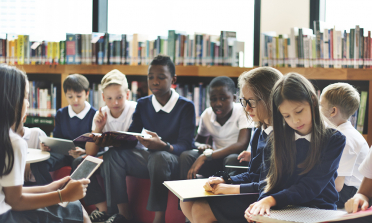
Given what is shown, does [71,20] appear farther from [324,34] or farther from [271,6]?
[324,34]

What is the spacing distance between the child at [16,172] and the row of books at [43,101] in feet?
7.27

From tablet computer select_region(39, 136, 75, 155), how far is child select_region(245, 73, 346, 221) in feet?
5.02

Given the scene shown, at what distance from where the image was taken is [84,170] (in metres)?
1.58

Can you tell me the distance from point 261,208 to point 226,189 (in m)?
0.30

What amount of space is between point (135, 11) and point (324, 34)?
2.03 meters

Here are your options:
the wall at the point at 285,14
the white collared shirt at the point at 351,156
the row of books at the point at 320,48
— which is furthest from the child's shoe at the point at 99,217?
the wall at the point at 285,14

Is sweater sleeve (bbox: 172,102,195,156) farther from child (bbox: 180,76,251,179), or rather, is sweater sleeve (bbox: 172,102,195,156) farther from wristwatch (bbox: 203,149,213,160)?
wristwatch (bbox: 203,149,213,160)

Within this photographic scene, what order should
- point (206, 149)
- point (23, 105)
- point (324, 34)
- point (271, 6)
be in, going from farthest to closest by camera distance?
point (271, 6) → point (324, 34) → point (206, 149) → point (23, 105)

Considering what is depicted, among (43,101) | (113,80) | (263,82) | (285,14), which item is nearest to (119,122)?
(113,80)

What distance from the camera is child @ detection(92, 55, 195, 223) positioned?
205 cm

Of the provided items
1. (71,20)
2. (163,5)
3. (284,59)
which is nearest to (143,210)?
(284,59)

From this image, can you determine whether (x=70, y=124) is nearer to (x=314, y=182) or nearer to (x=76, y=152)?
(x=76, y=152)

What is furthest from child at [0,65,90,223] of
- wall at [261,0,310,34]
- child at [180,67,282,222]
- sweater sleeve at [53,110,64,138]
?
wall at [261,0,310,34]

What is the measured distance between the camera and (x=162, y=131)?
7.88 ft
